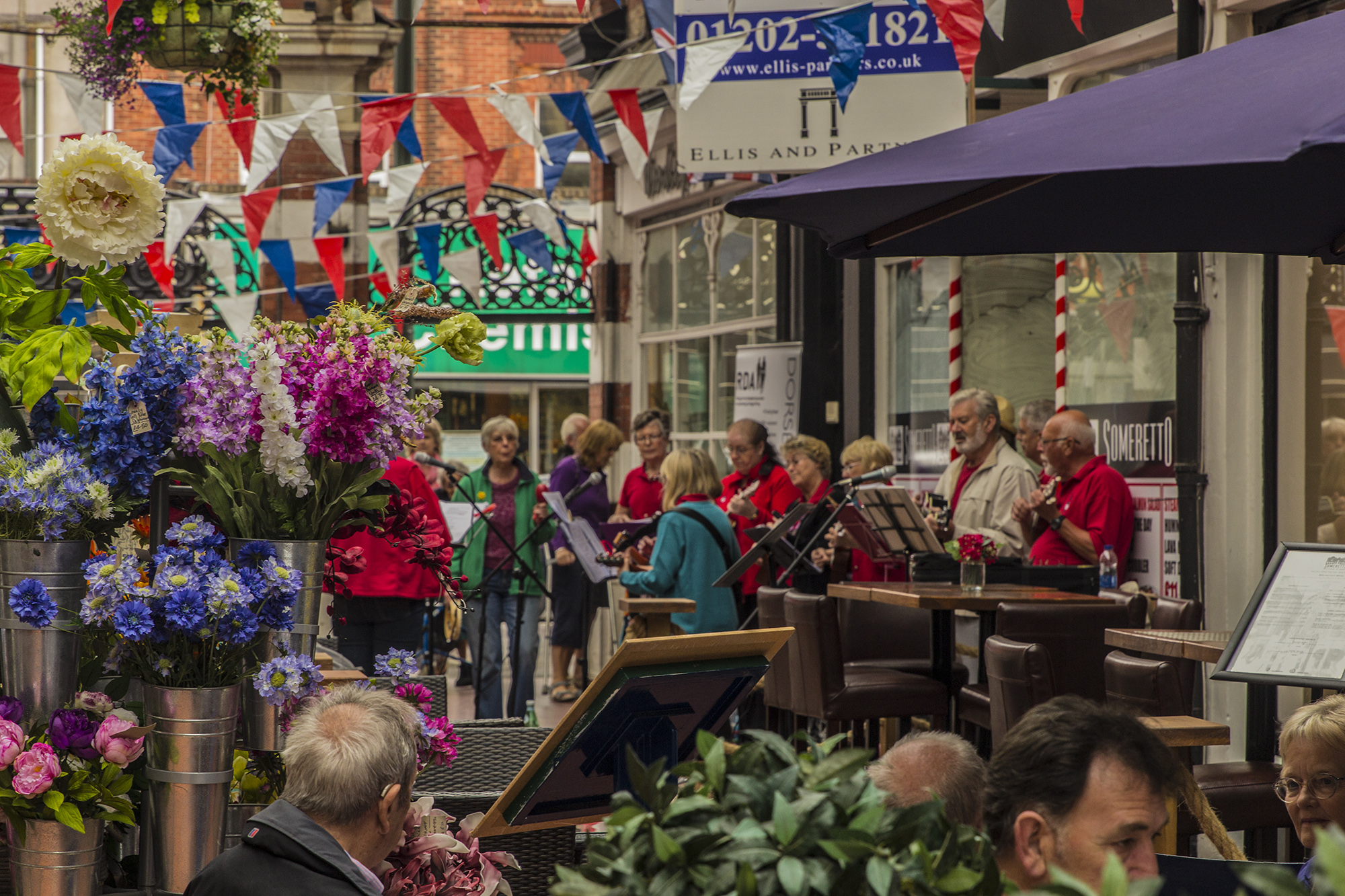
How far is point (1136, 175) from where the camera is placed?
298cm

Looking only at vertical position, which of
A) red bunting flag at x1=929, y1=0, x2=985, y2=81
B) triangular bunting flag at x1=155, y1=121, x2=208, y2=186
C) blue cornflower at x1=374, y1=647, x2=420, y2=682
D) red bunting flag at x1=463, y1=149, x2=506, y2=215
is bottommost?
blue cornflower at x1=374, y1=647, x2=420, y2=682

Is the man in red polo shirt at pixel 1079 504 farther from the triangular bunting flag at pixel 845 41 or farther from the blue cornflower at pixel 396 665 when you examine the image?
the blue cornflower at pixel 396 665

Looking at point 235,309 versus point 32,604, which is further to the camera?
point 235,309

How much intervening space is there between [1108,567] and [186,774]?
4.97 metres

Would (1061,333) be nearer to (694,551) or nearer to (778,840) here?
(694,551)

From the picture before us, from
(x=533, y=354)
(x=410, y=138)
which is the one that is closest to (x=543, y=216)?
(x=410, y=138)

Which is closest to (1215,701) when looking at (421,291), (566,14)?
(421,291)

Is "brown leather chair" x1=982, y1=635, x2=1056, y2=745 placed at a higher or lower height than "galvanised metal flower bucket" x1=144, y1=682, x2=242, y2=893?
lower

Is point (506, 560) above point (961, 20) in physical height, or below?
below

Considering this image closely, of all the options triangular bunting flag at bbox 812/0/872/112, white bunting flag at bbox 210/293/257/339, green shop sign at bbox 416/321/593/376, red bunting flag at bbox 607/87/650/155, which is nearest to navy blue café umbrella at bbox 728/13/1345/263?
triangular bunting flag at bbox 812/0/872/112

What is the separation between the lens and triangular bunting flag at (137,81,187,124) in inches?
307

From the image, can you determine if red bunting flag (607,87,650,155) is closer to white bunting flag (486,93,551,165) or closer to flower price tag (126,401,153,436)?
white bunting flag (486,93,551,165)

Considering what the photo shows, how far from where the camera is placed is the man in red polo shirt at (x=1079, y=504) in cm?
670

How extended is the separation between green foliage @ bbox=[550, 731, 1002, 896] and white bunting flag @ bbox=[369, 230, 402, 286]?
1090 centimetres
